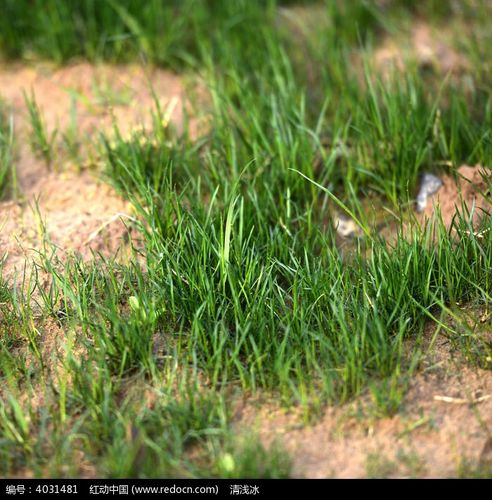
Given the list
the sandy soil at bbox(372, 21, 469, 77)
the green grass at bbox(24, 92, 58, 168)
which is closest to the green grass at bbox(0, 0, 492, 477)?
the green grass at bbox(24, 92, 58, 168)

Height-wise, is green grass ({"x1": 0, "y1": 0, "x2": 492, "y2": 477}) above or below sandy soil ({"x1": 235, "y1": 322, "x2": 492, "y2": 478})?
above

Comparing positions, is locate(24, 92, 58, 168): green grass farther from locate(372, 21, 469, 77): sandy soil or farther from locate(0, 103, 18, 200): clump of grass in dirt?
locate(372, 21, 469, 77): sandy soil

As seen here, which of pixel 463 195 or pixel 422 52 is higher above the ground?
pixel 422 52

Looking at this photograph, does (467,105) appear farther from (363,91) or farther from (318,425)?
(318,425)

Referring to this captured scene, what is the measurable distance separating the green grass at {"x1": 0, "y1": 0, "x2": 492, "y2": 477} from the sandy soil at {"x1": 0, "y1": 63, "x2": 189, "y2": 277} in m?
0.10

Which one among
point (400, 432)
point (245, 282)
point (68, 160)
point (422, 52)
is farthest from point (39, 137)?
point (400, 432)

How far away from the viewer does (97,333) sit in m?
2.87

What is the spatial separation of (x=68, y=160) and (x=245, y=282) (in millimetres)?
1377

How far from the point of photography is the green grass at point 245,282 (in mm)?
2660

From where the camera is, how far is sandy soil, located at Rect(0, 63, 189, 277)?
3432mm

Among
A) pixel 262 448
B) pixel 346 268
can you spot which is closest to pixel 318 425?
pixel 262 448

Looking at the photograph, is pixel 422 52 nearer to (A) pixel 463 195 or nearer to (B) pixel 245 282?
(A) pixel 463 195

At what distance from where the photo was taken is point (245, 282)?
9.75ft

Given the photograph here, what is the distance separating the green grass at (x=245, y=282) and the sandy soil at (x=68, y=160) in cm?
10
